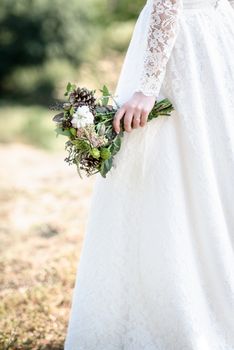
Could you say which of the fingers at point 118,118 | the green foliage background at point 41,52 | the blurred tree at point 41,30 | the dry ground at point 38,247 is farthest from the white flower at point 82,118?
the blurred tree at point 41,30

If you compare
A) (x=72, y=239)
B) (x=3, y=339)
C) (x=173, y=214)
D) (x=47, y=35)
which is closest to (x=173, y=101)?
(x=173, y=214)

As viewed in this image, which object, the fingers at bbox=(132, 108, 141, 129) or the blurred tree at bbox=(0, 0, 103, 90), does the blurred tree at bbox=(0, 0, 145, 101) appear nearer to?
the blurred tree at bbox=(0, 0, 103, 90)

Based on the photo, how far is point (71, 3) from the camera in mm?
11328

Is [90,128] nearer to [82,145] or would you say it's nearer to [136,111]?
[82,145]

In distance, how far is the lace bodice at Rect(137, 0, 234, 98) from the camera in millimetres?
2383

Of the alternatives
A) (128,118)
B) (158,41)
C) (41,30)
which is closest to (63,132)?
(128,118)

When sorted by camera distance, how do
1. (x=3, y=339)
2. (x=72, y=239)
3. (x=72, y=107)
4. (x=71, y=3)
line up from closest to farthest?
(x=72, y=107), (x=3, y=339), (x=72, y=239), (x=71, y=3)

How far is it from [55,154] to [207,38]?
246 inches

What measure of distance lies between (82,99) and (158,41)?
365 millimetres

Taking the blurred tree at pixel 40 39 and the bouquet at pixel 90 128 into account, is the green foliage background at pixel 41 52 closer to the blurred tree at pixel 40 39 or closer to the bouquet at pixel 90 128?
the blurred tree at pixel 40 39

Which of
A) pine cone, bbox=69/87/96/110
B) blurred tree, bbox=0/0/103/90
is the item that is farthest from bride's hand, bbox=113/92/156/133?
blurred tree, bbox=0/0/103/90

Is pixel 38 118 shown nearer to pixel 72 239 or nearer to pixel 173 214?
pixel 72 239

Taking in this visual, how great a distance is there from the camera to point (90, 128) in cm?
240

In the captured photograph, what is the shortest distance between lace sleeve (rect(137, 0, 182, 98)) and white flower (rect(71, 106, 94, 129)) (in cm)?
23
